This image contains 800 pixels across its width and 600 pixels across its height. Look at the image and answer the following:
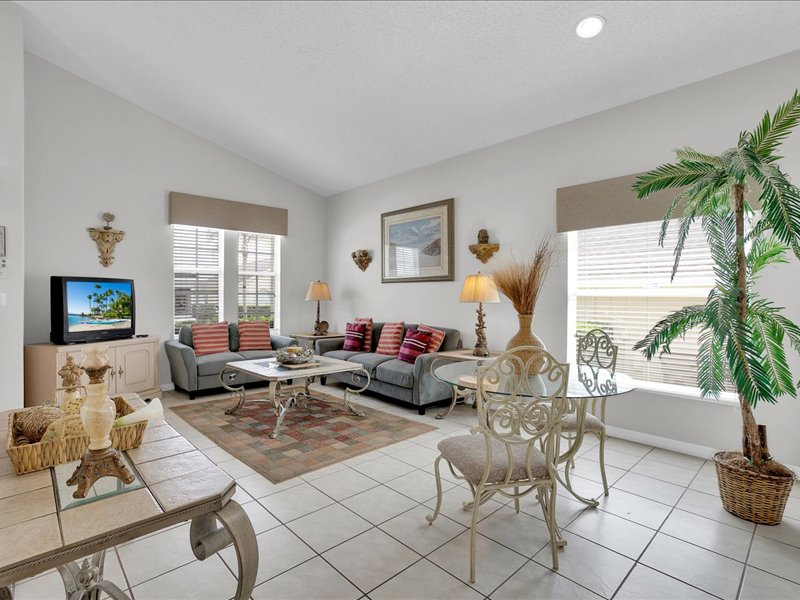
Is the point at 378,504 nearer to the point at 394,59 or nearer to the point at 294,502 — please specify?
the point at 294,502

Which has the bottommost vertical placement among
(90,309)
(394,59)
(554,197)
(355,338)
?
(355,338)

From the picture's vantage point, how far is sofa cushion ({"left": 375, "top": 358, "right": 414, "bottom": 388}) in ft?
14.3

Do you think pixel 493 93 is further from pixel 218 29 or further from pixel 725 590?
pixel 725 590

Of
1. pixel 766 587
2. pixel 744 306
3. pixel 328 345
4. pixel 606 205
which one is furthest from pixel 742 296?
pixel 328 345

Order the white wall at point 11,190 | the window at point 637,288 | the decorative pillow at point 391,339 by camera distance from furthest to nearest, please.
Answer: the decorative pillow at point 391,339 < the white wall at point 11,190 < the window at point 637,288

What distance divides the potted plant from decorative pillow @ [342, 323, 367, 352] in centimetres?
354

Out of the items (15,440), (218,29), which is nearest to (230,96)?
(218,29)

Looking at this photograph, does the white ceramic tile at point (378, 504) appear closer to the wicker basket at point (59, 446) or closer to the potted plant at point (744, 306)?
the wicker basket at point (59, 446)

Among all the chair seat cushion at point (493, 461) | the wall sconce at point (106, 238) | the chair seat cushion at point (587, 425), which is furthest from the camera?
the wall sconce at point (106, 238)

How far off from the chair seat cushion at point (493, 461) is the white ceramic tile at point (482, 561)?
36 cm

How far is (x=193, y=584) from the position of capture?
5.83 feet

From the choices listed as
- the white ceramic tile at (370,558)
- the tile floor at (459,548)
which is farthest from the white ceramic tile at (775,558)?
the white ceramic tile at (370,558)

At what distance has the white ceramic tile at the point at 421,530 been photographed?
6.82 ft

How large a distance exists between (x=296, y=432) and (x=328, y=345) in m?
2.04
